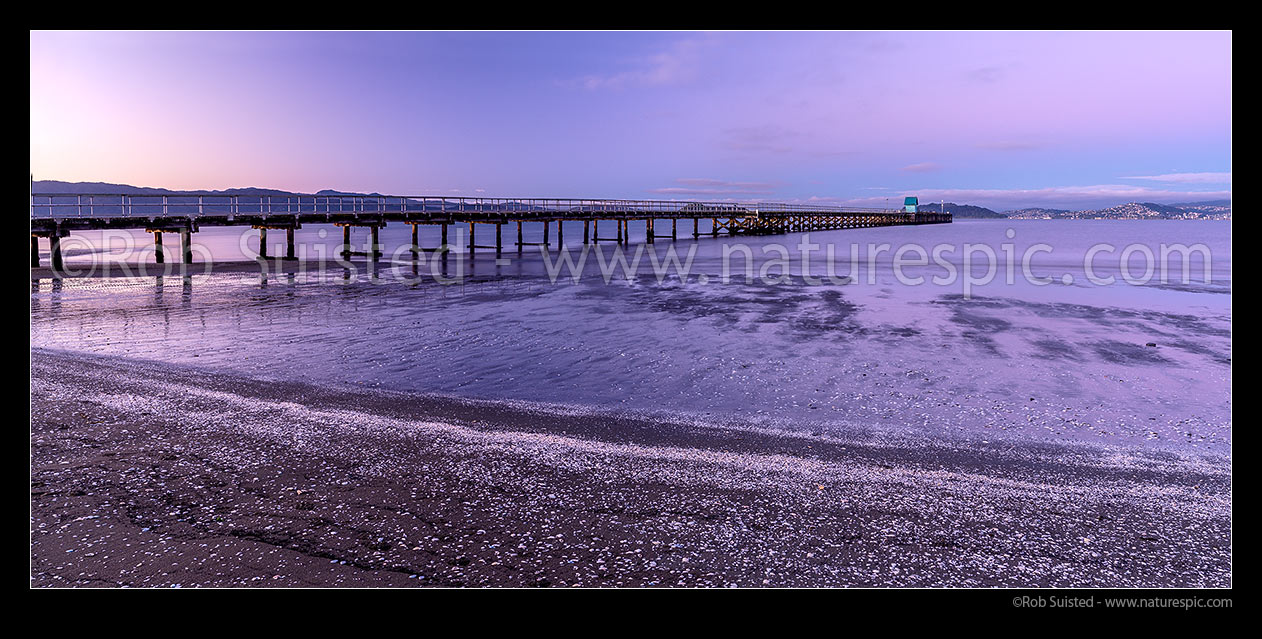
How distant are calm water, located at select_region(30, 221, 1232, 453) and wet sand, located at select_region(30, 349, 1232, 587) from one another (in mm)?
1048

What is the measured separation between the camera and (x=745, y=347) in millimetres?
9992

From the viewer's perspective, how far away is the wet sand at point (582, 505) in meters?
3.15

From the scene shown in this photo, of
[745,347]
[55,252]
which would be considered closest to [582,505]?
[745,347]

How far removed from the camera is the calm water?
21.6ft

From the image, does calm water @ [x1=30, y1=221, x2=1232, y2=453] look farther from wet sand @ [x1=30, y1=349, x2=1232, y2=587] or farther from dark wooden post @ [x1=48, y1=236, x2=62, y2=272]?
dark wooden post @ [x1=48, y1=236, x2=62, y2=272]

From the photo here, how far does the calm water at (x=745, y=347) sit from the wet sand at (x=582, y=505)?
1.05 metres

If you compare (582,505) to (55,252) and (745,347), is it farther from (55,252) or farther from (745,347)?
(55,252)

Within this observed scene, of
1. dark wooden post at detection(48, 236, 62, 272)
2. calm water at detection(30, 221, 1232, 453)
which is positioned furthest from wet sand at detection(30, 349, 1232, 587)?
dark wooden post at detection(48, 236, 62, 272)

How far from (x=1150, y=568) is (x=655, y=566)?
96.7 inches

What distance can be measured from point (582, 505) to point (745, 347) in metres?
6.46
